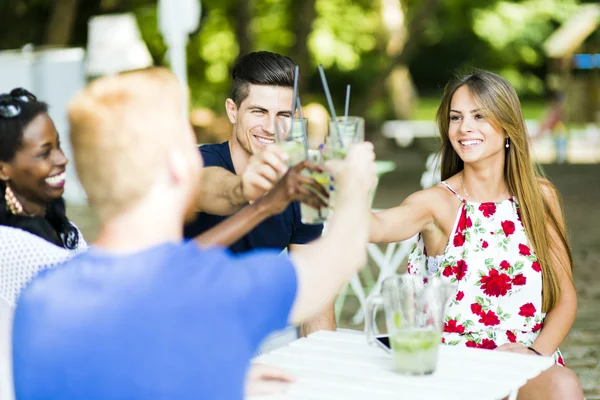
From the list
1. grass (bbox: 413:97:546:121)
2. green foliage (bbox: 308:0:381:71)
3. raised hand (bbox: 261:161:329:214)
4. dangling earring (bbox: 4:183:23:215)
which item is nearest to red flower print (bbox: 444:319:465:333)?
raised hand (bbox: 261:161:329:214)

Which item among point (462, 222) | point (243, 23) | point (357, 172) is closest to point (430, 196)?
point (462, 222)

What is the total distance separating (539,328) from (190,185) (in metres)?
1.96

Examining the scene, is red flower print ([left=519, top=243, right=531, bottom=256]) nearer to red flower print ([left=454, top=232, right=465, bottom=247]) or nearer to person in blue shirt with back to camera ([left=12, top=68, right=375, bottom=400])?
red flower print ([left=454, top=232, right=465, bottom=247])

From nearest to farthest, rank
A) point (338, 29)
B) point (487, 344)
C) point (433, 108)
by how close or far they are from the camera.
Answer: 1. point (487, 344)
2. point (338, 29)
3. point (433, 108)

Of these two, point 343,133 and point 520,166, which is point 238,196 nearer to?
point 343,133

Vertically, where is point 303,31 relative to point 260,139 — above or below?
above

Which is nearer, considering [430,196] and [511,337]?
[511,337]

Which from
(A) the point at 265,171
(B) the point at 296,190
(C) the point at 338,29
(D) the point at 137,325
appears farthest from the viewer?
(C) the point at 338,29

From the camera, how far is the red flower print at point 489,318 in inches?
126

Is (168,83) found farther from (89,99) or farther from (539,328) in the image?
(539,328)

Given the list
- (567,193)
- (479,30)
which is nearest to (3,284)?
(567,193)

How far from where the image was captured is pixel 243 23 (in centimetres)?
1734

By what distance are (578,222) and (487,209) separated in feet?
24.0

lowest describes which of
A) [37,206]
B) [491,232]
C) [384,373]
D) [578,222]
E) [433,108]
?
[433,108]
